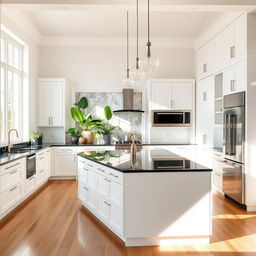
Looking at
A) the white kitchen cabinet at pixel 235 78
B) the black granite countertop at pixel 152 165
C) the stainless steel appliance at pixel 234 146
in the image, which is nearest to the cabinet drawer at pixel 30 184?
the black granite countertop at pixel 152 165

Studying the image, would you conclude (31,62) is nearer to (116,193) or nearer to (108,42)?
(108,42)

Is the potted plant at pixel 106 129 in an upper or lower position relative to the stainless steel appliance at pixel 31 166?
upper

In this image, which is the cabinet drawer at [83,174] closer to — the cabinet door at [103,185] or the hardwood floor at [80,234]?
the hardwood floor at [80,234]

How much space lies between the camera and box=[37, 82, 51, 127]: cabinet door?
7305mm

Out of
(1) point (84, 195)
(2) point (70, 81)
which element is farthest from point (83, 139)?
(1) point (84, 195)

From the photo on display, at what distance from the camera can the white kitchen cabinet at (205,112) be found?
6484 mm

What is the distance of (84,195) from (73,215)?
0.39 metres

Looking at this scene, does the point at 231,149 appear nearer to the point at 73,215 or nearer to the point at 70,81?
the point at 73,215

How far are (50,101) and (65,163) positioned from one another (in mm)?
1580

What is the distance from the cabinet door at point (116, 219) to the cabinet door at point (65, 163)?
3560mm

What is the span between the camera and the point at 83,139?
284 inches

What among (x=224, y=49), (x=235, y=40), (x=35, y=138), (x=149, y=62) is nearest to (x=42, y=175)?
(x=35, y=138)

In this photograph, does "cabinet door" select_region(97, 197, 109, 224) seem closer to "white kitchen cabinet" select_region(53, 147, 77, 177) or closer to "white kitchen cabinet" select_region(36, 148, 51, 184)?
"white kitchen cabinet" select_region(36, 148, 51, 184)

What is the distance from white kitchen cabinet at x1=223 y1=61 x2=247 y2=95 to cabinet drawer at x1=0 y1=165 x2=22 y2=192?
378cm
